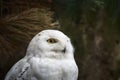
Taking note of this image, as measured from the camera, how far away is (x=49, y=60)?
61.1 inches

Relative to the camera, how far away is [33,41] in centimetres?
158

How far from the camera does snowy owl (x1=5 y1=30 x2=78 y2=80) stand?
154 cm

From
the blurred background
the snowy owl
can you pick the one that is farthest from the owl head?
the blurred background

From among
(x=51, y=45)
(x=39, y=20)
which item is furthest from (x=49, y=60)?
(x=39, y=20)

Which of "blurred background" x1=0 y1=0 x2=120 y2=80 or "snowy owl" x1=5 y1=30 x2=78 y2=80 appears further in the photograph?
Answer: "blurred background" x1=0 y1=0 x2=120 y2=80

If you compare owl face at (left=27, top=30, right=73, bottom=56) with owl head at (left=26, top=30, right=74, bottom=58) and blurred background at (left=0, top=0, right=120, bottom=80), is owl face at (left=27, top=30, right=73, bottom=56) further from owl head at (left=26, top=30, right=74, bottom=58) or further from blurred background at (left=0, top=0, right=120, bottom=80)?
blurred background at (left=0, top=0, right=120, bottom=80)

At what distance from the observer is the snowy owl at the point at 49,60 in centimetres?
154

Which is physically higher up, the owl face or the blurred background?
the owl face

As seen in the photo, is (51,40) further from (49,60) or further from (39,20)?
(39,20)

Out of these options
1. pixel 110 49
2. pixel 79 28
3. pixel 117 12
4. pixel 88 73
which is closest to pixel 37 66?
pixel 117 12

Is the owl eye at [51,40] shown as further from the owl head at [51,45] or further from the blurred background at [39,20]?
the blurred background at [39,20]

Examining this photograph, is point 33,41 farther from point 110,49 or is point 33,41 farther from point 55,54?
point 110,49

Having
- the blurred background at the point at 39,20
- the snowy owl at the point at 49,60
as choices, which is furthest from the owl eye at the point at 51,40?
the blurred background at the point at 39,20

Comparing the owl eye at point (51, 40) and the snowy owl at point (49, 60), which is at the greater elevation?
the owl eye at point (51, 40)
